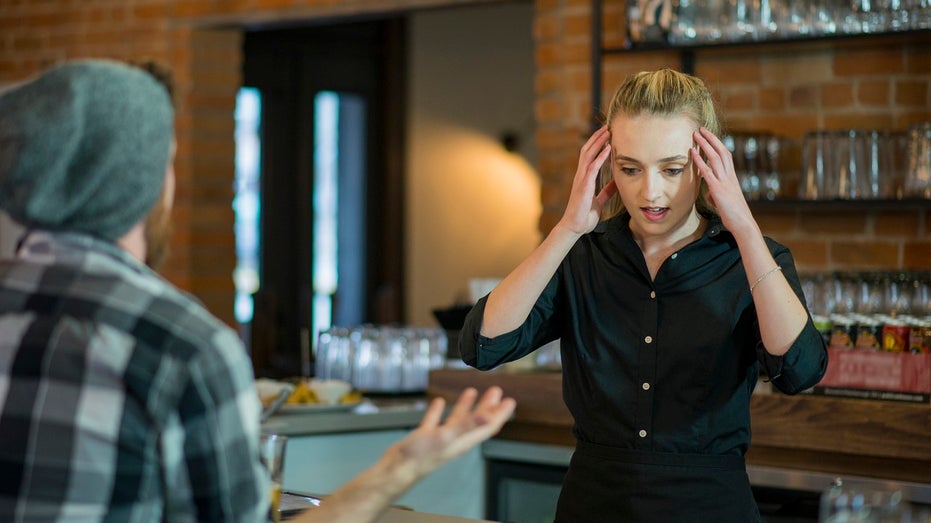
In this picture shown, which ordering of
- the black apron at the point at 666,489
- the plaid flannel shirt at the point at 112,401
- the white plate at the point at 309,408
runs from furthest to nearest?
the white plate at the point at 309,408 < the black apron at the point at 666,489 < the plaid flannel shirt at the point at 112,401

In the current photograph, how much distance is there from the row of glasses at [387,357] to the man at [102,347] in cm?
252

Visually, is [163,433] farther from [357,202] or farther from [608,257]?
[357,202]

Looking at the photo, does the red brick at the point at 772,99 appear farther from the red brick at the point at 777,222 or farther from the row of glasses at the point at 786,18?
the red brick at the point at 777,222

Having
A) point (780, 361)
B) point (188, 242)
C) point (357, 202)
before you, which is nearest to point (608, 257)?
point (780, 361)

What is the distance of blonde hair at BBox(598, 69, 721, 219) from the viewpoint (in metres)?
1.99

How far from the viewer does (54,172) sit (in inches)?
42.8

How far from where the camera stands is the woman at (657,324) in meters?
1.95

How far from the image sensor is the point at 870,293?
3.08m

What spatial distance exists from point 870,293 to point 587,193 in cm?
137

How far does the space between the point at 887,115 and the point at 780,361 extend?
6.62ft

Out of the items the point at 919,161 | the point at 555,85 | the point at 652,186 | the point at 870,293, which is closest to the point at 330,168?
the point at 555,85

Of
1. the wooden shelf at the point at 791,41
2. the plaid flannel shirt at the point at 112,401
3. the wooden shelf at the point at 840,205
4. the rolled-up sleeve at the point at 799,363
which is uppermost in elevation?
the wooden shelf at the point at 791,41

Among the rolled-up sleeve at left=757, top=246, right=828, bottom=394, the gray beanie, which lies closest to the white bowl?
the rolled-up sleeve at left=757, top=246, right=828, bottom=394

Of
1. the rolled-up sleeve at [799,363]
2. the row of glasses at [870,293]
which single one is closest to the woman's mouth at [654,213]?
the rolled-up sleeve at [799,363]
